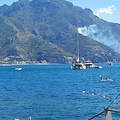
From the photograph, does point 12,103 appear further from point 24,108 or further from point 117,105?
point 117,105

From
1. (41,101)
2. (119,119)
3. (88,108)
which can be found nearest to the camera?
(119,119)

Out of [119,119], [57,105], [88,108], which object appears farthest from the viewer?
[57,105]

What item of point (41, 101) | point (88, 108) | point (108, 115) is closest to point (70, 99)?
point (41, 101)

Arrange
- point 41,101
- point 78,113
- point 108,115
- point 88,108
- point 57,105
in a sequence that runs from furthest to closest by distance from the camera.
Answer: point 41,101
point 57,105
point 88,108
point 78,113
point 108,115

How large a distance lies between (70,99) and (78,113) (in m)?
16.7

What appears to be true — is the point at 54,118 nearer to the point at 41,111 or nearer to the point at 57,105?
the point at 41,111

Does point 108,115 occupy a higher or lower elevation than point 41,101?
higher

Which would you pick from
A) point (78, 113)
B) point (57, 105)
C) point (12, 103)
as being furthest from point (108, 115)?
point (12, 103)

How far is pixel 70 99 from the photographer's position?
3007 inches

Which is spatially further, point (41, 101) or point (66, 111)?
point (41, 101)

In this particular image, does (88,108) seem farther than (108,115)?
Yes

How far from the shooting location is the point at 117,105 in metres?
66.9

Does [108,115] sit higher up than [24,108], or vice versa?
[108,115]

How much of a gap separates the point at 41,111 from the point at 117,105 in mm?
18757
